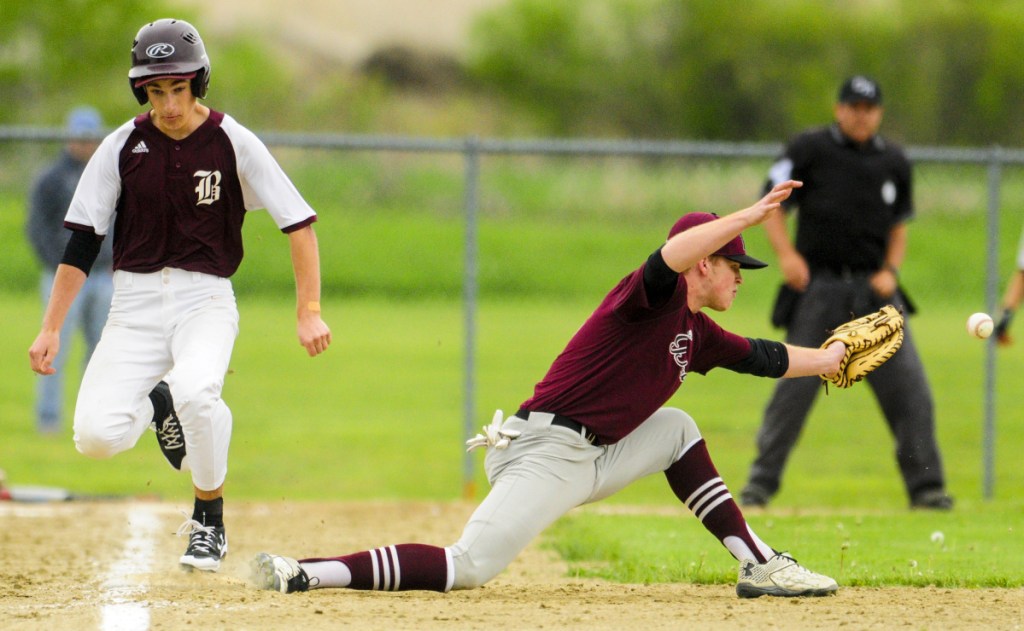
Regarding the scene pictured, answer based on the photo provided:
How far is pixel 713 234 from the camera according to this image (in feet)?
15.4

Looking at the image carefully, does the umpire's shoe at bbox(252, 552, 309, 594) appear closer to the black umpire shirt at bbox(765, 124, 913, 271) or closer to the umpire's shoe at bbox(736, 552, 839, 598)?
the umpire's shoe at bbox(736, 552, 839, 598)

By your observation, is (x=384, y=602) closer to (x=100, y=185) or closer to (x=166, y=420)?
(x=166, y=420)

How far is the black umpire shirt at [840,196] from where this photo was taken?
7.92 metres

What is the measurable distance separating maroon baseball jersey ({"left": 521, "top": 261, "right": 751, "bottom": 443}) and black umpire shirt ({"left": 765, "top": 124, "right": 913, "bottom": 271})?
9.74ft

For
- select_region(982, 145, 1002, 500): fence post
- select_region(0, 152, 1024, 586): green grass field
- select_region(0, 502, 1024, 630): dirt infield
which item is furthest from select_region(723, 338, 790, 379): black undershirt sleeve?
select_region(982, 145, 1002, 500): fence post

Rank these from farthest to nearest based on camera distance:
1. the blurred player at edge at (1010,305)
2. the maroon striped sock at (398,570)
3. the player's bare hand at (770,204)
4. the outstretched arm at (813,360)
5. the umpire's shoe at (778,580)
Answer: the blurred player at edge at (1010,305)
the outstretched arm at (813,360)
the umpire's shoe at (778,580)
the maroon striped sock at (398,570)
the player's bare hand at (770,204)

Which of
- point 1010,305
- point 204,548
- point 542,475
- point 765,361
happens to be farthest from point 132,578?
point 1010,305

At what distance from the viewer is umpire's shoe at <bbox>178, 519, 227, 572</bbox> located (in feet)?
18.4

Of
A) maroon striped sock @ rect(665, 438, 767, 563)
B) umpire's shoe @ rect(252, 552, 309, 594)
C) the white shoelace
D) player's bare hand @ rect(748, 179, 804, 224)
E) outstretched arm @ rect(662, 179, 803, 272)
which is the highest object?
player's bare hand @ rect(748, 179, 804, 224)

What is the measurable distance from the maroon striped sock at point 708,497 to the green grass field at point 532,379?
0.62m

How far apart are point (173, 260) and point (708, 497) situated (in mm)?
2298

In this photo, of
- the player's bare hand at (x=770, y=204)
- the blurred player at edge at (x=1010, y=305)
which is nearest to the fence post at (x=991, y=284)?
the blurred player at edge at (x=1010, y=305)

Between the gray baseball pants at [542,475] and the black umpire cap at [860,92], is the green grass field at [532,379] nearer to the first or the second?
the gray baseball pants at [542,475]

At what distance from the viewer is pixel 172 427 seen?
230 inches
